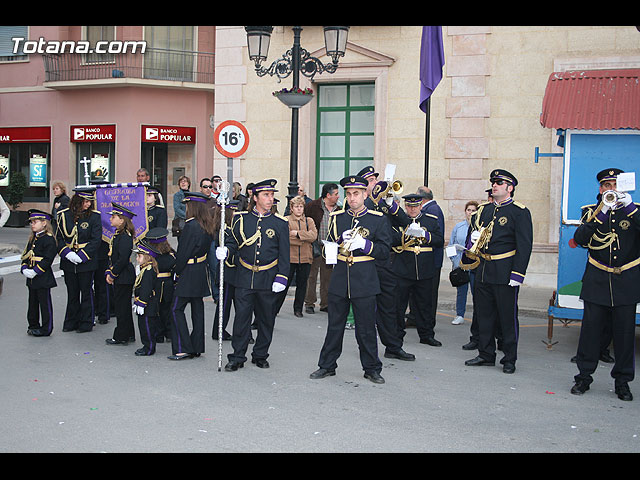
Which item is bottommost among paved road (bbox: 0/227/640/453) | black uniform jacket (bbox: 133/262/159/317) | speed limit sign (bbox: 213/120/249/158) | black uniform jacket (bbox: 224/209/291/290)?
paved road (bbox: 0/227/640/453)

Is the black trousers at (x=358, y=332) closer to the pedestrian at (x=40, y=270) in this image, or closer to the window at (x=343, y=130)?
the pedestrian at (x=40, y=270)

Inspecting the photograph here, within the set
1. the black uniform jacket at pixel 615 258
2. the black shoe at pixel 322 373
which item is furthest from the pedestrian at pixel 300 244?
the black uniform jacket at pixel 615 258

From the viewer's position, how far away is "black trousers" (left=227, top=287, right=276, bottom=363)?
26.3 ft

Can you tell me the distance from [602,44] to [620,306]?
9038mm

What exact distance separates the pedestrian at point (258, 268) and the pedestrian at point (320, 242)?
123 inches

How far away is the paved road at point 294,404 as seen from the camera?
570 cm

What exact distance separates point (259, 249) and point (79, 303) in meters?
3.20

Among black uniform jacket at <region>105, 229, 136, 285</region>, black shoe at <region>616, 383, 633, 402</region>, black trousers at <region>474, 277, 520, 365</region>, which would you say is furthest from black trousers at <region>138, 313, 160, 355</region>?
black shoe at <region>616, 383, 633, 402</region>

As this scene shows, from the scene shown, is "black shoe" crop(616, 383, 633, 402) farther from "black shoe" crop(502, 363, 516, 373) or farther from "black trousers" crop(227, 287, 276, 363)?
"black trousers" crop(227, 287, 276, 363)

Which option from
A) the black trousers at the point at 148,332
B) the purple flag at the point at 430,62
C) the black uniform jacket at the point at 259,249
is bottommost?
the black trousers at the point at 148,332

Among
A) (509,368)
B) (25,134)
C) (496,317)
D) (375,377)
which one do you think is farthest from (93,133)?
(509,368)

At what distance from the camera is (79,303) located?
9992 millimetres

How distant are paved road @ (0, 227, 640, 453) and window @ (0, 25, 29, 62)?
22.4 m
